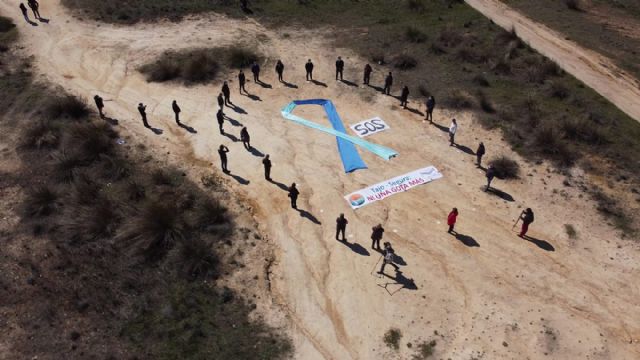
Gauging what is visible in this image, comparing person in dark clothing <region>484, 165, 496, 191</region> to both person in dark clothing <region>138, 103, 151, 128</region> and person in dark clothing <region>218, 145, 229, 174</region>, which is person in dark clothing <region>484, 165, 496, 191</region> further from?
person in dark clothing <region>138, 103, 151, 128</region>

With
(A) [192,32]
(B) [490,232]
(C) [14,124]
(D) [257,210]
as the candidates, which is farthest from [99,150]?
(B) [490,232]

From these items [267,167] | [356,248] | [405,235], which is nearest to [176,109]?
[267,167]

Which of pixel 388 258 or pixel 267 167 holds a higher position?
pixel 267 167

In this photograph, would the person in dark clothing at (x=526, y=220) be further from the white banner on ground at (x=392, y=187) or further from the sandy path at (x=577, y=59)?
the sandy path at (x=577, y=59)

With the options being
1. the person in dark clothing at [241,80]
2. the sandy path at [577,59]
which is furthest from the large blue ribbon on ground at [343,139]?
the sandy path at [577,59]

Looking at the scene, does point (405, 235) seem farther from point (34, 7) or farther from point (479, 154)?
point (34, 7)

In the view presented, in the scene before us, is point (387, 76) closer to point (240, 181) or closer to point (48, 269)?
point (240, 181)

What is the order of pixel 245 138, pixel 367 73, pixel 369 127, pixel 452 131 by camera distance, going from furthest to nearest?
pixel 367 73 → pixel 369 127 → pixel 452 131 → pixel 245 138
